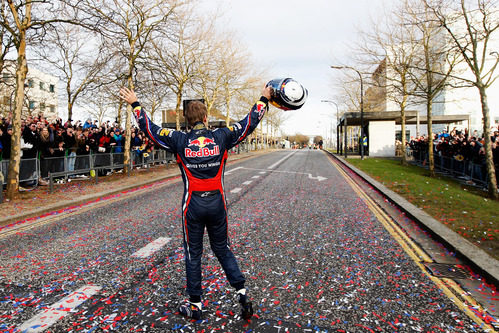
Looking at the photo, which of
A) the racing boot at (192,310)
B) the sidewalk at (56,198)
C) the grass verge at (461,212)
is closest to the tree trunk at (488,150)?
the grass verge at (461,212)

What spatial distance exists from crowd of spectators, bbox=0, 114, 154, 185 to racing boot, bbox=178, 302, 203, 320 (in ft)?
31.4

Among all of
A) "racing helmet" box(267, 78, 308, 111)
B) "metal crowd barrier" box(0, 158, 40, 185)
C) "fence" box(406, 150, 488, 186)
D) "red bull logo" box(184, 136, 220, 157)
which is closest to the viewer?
"red bull logo" box(184, 136, 220, 157)

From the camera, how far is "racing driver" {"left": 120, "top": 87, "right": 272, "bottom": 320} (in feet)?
10.1

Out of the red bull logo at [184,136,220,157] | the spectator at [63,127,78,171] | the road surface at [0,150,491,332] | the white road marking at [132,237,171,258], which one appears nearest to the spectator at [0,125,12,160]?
the spectator at [63,127,78,171]

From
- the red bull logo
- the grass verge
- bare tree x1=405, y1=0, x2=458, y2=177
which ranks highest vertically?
bare tree x1=405, y1=0, x2=458, y2=177

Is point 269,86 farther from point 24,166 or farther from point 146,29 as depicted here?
point 146,29

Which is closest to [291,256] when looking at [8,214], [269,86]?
[269,86]

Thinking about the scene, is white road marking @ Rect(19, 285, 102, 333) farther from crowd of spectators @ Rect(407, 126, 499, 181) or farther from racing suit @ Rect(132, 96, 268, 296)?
crowd of spectators @ Rect(407, 126, 499, 181)

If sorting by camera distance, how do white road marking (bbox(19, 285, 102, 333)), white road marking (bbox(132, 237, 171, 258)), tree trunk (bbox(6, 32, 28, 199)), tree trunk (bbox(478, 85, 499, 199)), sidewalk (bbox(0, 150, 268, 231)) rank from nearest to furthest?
white road marking (bbox(19, 285, 102, 333)) → white road marking (bbox(132, 237, 171, 258)) → sidewalk (bbox(0, 150, 268, 231)) → tree trunk (bbox(6, 32, 28, 199)) → tree trunk (bbox(478, 85, 499, 199))

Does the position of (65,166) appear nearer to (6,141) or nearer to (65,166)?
(65,166)

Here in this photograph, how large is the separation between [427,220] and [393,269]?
2.70 m

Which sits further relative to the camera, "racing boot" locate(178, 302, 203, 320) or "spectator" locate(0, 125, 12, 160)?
"spectator" locate(0, 125, 12, 160)

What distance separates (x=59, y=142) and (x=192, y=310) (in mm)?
10898

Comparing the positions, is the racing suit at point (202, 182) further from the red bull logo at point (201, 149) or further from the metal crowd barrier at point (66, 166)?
the metal crowd barrier at point (66, 166)
